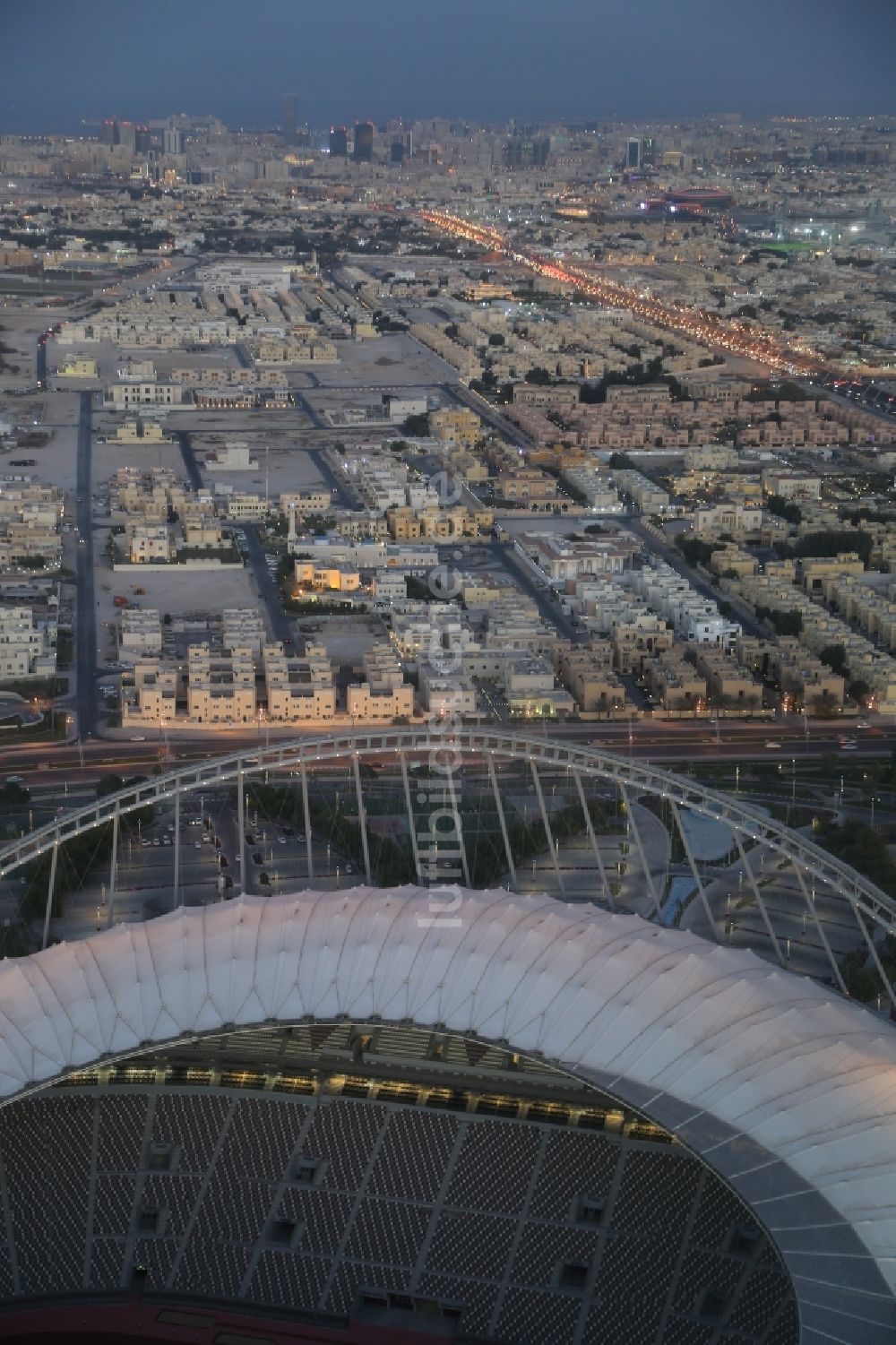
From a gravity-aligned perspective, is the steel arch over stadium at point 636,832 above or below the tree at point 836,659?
above

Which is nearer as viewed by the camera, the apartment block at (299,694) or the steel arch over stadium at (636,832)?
the steel arch over stadium at (636,832)

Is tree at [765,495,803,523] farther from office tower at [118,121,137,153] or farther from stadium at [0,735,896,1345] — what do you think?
office tower at [118,121,137,153]

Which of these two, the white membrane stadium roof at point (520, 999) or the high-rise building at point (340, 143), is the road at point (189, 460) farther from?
the high-rise building at point (340, 143)

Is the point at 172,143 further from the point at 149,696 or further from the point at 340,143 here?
the point at 149,696

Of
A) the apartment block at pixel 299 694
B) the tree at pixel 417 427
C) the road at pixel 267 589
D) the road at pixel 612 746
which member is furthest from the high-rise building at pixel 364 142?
the road at pixel 612 746

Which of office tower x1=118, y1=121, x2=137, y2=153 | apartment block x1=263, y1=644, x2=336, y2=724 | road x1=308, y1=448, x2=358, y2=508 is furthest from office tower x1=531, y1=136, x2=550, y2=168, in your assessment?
apartment block x1=263, y1=644, x2=336, y2=724

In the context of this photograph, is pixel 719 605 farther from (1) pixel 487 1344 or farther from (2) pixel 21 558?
(1) pixel 487 1344
